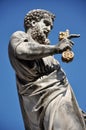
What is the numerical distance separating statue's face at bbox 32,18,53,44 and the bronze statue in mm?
164

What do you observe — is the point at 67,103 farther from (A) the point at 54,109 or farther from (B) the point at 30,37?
(B) the point at 30,37

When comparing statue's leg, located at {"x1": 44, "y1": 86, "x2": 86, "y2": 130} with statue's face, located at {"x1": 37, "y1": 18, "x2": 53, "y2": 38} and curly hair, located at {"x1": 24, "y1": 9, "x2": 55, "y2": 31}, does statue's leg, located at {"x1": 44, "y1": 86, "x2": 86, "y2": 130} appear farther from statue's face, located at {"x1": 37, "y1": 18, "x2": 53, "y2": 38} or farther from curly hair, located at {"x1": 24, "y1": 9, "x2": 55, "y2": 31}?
curly hair, located at {"x1": 24, "y1": 9, "x2": 55, "y2": 31}

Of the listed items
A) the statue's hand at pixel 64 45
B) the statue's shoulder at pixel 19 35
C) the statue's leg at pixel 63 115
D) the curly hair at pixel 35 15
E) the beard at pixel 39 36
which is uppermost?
the curly hair at pixel 35 15

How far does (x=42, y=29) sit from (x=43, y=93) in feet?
3.91

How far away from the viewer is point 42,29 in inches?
396

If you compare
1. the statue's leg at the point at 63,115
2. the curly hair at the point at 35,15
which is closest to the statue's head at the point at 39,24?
the curly hair at the point at 35,15

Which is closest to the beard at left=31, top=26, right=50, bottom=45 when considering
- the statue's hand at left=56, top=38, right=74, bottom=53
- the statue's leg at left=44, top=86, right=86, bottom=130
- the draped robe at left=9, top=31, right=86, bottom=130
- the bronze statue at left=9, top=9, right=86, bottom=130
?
the bronze statue at left=9, top=9, right=86, bottom=130

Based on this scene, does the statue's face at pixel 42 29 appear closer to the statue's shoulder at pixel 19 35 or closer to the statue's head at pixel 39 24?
the statue's head at pixel 39 24

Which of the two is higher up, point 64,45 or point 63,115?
point 64,45

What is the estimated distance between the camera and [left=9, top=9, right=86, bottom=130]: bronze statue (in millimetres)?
9172

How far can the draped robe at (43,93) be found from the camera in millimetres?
9148

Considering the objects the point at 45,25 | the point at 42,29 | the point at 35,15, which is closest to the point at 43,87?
the point at 42,29

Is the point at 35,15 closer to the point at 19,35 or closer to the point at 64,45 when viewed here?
the point at 19,35

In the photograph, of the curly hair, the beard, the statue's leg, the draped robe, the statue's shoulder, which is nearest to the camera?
the statue's leg
